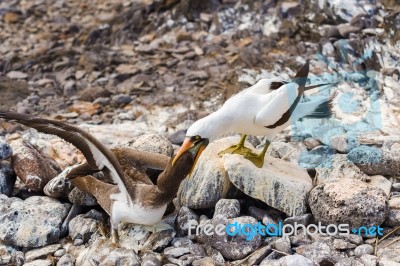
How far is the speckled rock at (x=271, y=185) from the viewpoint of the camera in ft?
14.8

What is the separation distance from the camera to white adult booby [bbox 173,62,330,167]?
14.9 ft

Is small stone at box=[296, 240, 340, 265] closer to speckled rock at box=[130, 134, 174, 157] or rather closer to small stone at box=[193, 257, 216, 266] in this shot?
small stone at box=[193, 257, 216, 266]

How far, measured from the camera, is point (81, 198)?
4.87 meters

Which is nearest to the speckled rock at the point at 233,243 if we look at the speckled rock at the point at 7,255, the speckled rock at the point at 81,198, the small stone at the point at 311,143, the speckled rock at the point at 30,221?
the speckled rock at the point at 81,198

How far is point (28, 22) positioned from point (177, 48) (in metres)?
3.06

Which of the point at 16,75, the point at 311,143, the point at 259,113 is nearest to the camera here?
the point at 259,113

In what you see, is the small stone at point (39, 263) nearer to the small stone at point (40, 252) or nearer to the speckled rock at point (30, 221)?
the small stone at point (40, 252)

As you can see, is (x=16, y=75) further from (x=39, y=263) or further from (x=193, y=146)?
(x=193, y=146)

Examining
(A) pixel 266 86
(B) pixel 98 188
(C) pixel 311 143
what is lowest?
(C) pixel 311 143

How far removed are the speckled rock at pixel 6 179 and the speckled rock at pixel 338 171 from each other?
2563 mm

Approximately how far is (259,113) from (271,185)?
0.58 meters

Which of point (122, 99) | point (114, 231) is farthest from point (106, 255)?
point (122, 99)

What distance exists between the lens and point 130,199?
4430mm

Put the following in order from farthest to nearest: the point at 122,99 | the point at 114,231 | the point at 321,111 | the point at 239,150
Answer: the point at 122,99 → the point at 321,111 → the point at 239,150 → the point at 114,231
